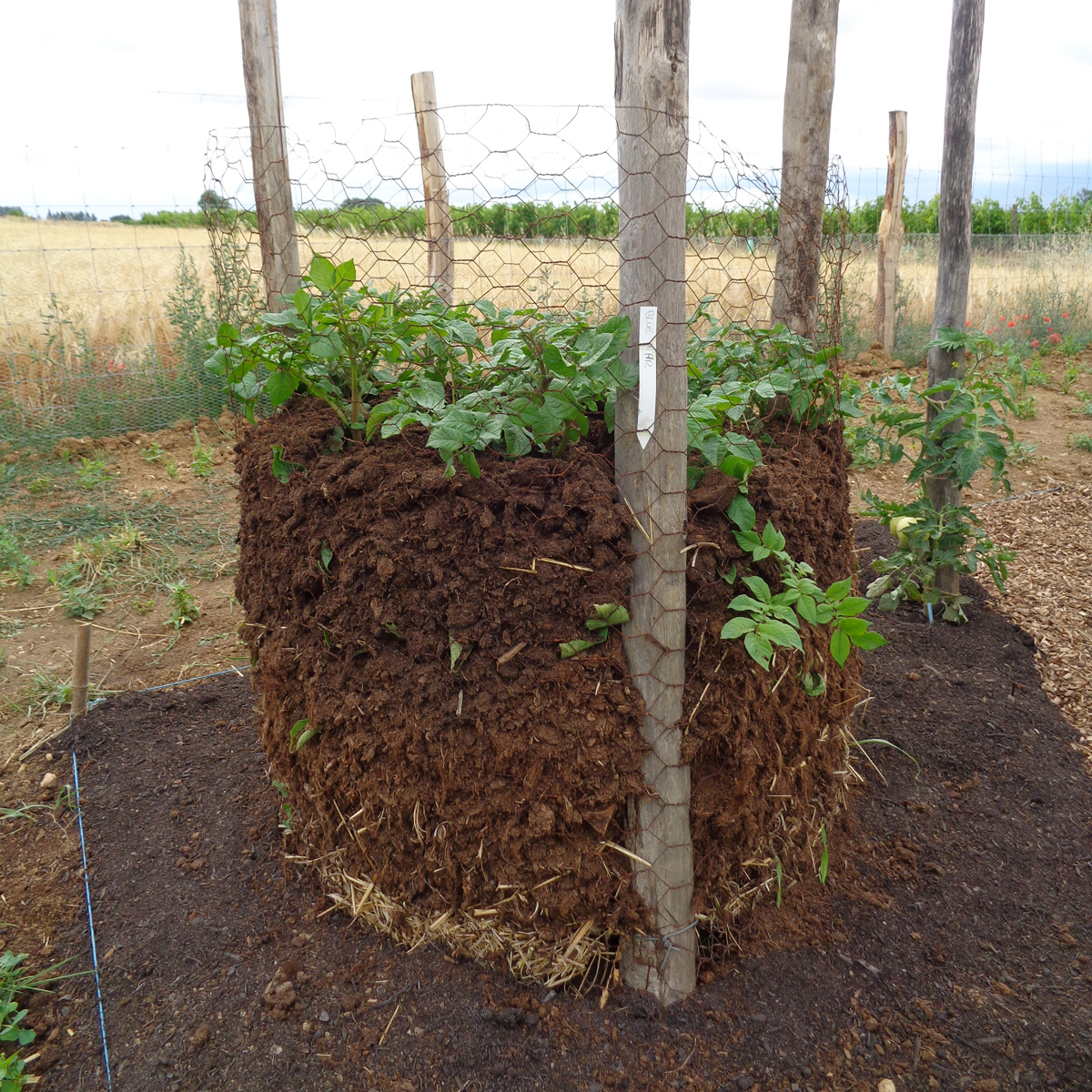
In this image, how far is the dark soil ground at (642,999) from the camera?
6.25 feet

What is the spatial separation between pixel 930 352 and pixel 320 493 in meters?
2.85

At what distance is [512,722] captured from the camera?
192 centimetres

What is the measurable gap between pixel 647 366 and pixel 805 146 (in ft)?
4.64

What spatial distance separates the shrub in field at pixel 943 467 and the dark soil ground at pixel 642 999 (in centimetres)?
104

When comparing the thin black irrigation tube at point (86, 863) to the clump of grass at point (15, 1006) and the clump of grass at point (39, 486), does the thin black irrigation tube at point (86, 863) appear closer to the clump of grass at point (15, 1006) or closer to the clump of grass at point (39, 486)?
the clump of grass at point (15, 1006)

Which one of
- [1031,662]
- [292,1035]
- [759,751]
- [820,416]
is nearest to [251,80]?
[820,416]

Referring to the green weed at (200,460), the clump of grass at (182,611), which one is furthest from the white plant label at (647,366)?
the green weed at (200,460)

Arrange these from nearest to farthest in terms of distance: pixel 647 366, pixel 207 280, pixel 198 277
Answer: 1. pixel 647 366
2. pixel 198 277
3. pixel 207 280

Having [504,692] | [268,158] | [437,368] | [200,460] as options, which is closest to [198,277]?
[200,460]

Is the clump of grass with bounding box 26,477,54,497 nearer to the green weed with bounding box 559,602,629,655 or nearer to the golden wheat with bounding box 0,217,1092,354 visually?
the golden wheat with bounding box 0,217,1092,354

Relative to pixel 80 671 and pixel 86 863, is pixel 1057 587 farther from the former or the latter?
pixel 80 671

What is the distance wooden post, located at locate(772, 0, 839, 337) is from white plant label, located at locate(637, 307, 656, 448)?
1.08 meters

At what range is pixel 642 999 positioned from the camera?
2014 millimetres

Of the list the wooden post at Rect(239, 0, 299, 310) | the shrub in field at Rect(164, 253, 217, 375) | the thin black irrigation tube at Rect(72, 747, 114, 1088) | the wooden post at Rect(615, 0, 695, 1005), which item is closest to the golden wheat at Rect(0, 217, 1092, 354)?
the shrub in field at Rect(164, 253, 217, 375)
